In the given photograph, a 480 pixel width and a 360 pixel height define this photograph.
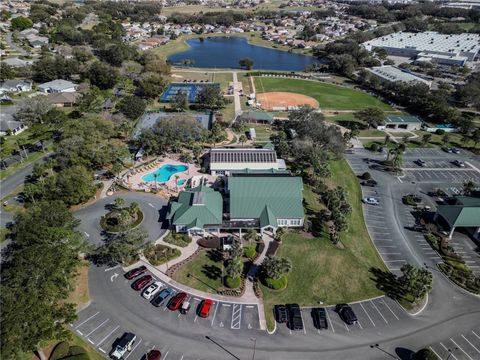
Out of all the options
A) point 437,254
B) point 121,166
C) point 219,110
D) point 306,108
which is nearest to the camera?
point 437,254

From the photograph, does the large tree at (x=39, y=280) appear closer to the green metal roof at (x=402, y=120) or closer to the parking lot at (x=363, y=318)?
the parking lot at (x=363, y=318)

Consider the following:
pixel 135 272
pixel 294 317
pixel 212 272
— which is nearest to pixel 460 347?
pixel 294 317

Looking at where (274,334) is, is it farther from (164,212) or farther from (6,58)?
(6,58)

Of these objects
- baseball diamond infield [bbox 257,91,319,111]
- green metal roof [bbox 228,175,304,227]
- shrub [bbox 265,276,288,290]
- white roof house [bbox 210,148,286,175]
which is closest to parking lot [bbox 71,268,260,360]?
shrub [bbox 265,276,288,290]

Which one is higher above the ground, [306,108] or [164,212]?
[306,108]

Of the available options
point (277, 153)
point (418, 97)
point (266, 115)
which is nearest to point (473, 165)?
point (418, 97)
